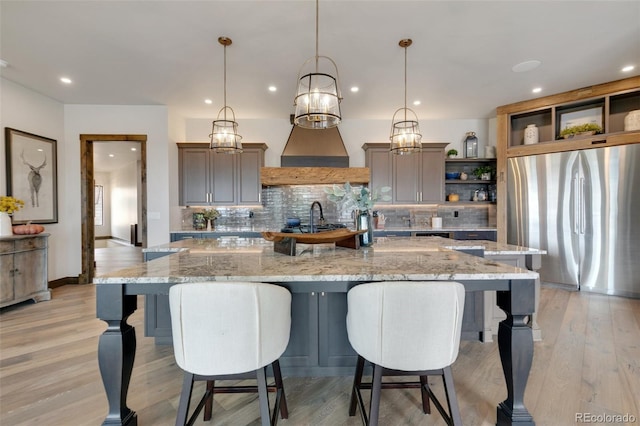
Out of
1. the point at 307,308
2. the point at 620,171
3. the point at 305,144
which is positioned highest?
the point at 305,144

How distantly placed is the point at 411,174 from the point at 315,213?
1807 mm

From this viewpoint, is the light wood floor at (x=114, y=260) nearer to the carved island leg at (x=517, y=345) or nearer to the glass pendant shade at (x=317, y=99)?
the glass pendant shade at (x=317, y=99)

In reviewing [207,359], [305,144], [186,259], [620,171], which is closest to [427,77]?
[305,144]

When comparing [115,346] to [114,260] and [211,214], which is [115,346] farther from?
[114,260]

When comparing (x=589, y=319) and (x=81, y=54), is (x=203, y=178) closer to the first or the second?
(x=81, y=54)

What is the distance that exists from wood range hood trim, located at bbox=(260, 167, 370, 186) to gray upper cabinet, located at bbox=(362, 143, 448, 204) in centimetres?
28

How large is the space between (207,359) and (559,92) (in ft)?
17.7

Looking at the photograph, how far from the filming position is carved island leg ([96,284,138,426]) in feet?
4.12

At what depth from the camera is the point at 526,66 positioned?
3.23 meters

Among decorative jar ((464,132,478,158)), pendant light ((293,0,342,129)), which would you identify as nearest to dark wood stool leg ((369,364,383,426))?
pendant light ((293,0,342,129))

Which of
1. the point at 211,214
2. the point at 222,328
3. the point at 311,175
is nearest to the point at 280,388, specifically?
the point at 222,328

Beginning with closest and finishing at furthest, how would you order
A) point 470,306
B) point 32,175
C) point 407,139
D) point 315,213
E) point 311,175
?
point 470,306, point 407,139, point 32,175, point 311,175, point 315,213

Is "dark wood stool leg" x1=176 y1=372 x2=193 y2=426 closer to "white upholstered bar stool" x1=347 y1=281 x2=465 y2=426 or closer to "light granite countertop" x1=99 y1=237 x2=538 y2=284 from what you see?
"light granite countertop" x1=99 y1=237 x2=538 y2=284

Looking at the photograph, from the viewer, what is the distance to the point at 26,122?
378 centimetres
